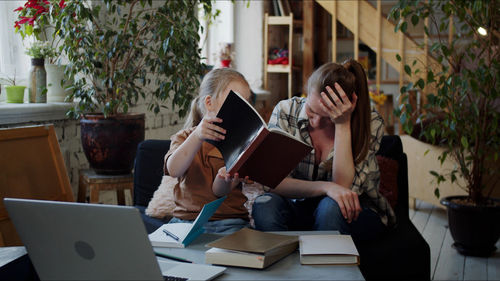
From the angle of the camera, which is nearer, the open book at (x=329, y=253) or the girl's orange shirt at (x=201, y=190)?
the open book at (x=329, y=253)

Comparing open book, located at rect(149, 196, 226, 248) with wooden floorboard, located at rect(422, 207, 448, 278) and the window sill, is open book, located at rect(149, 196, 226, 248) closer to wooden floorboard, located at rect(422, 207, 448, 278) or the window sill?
the window sill

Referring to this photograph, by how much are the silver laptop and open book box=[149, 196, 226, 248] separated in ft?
1.22

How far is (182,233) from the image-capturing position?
1.58m

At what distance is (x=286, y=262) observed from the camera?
55.0 inches

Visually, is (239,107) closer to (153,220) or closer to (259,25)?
(153,220)

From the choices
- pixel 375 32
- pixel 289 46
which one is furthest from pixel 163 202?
pixel 289 46

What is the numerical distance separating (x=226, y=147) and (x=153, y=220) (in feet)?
2.33

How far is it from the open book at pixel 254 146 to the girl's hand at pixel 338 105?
36 cm

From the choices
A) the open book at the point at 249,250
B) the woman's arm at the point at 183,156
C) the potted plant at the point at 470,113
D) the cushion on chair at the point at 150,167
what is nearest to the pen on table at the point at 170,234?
the open book at the point at 249,250

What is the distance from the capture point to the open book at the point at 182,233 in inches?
57.4

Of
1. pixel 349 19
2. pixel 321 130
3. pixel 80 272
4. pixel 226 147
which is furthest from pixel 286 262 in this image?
pixel 349 19

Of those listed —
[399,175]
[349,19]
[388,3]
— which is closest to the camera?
[399,175]

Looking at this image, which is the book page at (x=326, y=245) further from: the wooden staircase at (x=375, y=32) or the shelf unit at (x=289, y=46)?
the shelf unit at (x=289, y=46)

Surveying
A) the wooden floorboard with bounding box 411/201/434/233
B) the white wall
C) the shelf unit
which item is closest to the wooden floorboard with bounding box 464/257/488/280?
the wooden floorboard with bounding box 411/201/434/233
